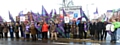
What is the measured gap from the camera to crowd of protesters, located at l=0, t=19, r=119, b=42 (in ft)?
75.3

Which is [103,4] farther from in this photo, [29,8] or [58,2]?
[29,8]

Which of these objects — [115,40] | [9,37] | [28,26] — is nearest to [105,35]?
[115,40]

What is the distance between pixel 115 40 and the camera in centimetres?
2236

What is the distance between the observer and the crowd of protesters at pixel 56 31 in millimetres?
22953

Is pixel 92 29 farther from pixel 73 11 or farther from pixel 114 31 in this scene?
pixel 73 11

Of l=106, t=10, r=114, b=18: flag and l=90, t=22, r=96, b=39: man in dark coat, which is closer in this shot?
l=90, t=22, r=96, b=39: man in dark coat

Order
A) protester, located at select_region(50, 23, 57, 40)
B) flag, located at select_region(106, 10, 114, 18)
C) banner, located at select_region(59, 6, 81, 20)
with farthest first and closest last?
banner, located at select_region(59, 6, 81, 20), protester, located at select_region(50, 23, 57, 40), flag, located at select_region(106, 10, 114, 18)

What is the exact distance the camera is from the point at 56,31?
24.8 m

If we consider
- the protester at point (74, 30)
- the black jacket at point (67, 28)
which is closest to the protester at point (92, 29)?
the protester at point (74, 30)

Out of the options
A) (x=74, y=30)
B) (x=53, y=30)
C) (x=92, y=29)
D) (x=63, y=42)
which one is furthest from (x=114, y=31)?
(x=53, y=30)


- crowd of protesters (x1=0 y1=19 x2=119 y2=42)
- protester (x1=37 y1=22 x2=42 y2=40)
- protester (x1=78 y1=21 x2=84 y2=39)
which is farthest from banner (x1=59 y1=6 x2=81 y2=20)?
protester (x1=37 y1=22 x2=42 y2=40)

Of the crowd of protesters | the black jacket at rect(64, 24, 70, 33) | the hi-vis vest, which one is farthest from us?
the black jacket at rect(64, 24, 70, 33)

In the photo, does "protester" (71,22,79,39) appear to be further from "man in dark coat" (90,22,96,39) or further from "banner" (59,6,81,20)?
"man in dark coat" (90,22,96,39)

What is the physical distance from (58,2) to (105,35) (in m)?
5.52
